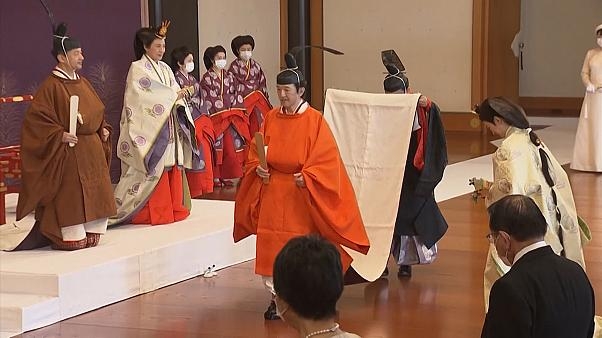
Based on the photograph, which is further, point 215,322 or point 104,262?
point 104,262

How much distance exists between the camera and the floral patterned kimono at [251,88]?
9477 millimetres

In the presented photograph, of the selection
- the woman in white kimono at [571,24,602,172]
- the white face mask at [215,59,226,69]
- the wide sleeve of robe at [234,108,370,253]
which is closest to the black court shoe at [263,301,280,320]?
the wide sleeve of robe at [234,108,370,253]

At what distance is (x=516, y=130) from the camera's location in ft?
15.0

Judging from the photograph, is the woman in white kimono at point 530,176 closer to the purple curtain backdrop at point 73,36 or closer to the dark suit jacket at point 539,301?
the dark suit jacket at point 539,301

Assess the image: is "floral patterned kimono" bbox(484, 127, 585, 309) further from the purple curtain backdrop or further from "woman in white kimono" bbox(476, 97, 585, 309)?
the purple curtain backdrop

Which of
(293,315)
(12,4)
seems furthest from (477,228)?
(293,315)

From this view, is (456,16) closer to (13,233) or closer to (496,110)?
(13,233)

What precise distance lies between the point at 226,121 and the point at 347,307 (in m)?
3.90

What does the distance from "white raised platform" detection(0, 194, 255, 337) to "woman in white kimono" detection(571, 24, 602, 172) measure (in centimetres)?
451

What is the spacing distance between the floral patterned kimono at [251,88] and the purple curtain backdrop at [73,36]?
98 centimetres

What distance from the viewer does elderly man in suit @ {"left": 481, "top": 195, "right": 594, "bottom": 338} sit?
10.0 ft

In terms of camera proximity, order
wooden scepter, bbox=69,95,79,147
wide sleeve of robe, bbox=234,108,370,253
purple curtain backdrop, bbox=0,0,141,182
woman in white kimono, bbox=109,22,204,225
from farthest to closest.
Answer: purple curtain backdrop, bbox=0,0,141,182 → woman in white kimono, bbox=109,22,204,225 → wooden scepter, bbox=69,95,79,147 → wide sleeve of robe, bbox=234,108,370,253

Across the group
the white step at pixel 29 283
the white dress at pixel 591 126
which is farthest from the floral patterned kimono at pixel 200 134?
the white dress at pixel 591 126

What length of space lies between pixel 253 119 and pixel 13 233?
369 cm
